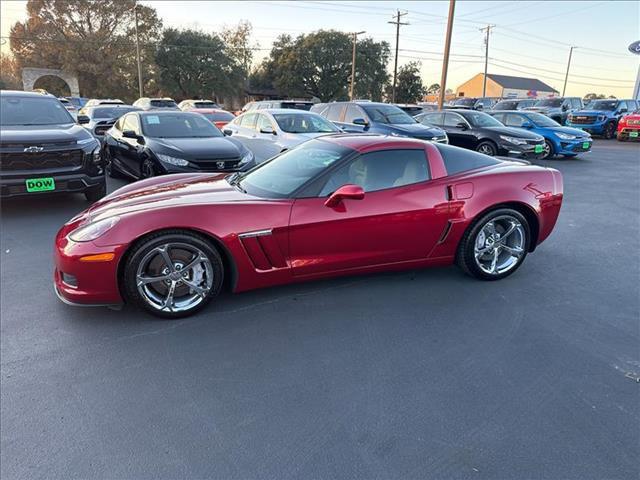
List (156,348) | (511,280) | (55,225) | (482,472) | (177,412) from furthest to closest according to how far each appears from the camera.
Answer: (55,225) < (511,280) < (156,348) < (177,412) < (482,472)

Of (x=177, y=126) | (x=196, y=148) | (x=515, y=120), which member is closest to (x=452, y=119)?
(x=515, y=120)

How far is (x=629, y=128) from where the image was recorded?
Answer: 18375mm

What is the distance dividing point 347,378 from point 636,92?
32380mm

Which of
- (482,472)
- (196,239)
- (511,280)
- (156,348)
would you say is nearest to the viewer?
(482,472)

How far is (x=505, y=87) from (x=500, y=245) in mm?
97194

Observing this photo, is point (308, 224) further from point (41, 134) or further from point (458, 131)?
point (458, 131)

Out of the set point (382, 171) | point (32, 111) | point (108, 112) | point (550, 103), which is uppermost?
point (550, 103)

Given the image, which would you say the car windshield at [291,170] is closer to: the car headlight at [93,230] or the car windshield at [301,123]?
the car headlight at [93,230]

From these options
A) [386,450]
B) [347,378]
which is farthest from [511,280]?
[386,450]

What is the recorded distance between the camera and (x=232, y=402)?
7.89 feet

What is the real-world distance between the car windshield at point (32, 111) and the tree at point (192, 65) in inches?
1739

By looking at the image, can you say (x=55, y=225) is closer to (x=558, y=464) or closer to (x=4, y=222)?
(x=4, y=222)

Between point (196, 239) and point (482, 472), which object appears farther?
point (196, 239)

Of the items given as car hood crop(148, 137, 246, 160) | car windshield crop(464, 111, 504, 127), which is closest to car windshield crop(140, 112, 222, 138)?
car hood crop(148, 137, 246, 160)
